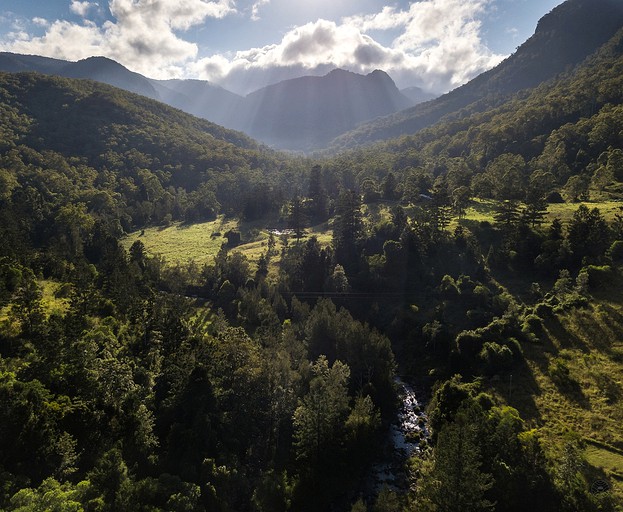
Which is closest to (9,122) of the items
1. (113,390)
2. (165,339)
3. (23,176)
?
(23,176)

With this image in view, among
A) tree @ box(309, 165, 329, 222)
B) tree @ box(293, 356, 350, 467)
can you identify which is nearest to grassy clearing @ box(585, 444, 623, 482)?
tree @ box(293, 356, 350, 467)

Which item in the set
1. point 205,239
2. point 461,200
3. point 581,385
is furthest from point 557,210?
point 205,239

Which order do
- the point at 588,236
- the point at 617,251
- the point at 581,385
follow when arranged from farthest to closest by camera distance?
the point at 588,236 → the point at 617,251 → the point at 581,385

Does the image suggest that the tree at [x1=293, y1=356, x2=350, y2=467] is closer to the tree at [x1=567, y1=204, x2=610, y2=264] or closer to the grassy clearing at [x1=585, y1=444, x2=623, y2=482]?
the grassy clearing at [x1=585, y1=444, x2=623, y2=482]

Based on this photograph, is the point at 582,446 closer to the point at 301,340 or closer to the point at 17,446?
the point at 301,340

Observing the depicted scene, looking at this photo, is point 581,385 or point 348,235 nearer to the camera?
point 581,385

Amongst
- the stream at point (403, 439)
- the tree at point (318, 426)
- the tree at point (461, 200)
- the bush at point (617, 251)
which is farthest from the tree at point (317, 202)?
the tree at point (318, 426)

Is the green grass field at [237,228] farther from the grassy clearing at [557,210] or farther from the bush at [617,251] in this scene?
the bush at [617,251]

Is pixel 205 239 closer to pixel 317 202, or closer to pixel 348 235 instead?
pixel 317 202

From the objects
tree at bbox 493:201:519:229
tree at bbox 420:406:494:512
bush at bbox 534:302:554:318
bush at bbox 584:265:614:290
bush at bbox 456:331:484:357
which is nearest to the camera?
tree at bbox 420:406:494:512
